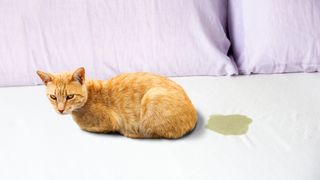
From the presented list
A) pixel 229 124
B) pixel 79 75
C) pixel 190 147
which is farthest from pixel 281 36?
pixel 79 75

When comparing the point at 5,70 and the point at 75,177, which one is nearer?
the point at 75,177

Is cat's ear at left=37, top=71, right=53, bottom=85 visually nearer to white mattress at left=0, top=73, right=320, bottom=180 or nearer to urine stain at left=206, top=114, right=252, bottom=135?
white mattress at left=0, top=73, right=320, bottom=180

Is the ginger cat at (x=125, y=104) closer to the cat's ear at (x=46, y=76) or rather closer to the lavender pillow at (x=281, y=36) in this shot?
the cat's ear at (x=46, y=76)

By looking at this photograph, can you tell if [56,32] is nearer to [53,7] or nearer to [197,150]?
[53,7]

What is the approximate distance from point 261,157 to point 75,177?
0.43m

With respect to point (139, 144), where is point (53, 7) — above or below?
above

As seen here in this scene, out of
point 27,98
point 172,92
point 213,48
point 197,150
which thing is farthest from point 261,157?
point 27,98

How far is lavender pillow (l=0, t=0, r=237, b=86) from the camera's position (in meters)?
1.29

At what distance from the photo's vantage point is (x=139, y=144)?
0.95 meters

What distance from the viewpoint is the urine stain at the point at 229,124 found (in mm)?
1007

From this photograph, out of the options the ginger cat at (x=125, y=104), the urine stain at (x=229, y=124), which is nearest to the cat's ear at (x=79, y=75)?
the ginger cat at (x=125, y=104)

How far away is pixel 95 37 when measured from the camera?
129cm

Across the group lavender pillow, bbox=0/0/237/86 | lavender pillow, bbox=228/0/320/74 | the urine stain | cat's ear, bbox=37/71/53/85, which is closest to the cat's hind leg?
the urine stain

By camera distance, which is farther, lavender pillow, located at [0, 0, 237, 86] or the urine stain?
lavender pillow, located at [0, 0, 237, 86]
